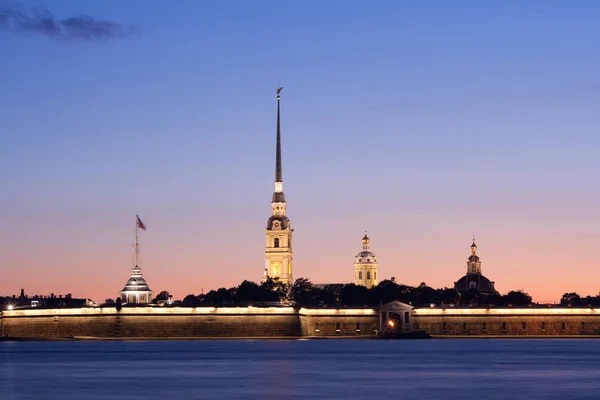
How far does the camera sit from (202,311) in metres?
185

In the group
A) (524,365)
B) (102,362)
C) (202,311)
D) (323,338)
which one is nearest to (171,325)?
(202,311)

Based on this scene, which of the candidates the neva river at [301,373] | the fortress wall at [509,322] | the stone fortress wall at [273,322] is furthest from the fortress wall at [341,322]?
the neva river at [301,373]

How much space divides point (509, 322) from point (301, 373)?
88.5 meters

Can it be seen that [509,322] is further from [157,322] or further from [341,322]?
[157,322]

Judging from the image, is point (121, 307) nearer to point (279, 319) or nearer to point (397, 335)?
point (279, 319)

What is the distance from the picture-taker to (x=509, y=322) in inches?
7426

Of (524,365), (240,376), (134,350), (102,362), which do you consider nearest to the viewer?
(240,376)

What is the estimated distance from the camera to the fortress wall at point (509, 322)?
612 feet

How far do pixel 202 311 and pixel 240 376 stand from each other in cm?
8385

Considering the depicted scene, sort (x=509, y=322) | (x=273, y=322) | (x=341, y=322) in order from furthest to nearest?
1. (x=341, y=322)
2. (x=509, y=322)
3. (x=273, y=322)

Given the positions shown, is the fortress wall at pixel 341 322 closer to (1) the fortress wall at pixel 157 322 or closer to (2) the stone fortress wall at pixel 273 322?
(2) the stone fortress wall at pixel 273 322

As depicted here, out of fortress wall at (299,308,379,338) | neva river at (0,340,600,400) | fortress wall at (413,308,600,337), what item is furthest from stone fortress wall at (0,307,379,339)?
neva river at (0,340,600,400)

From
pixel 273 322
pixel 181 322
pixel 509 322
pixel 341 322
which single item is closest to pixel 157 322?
pixel 181 322

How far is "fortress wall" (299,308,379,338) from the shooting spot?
188500 mm
